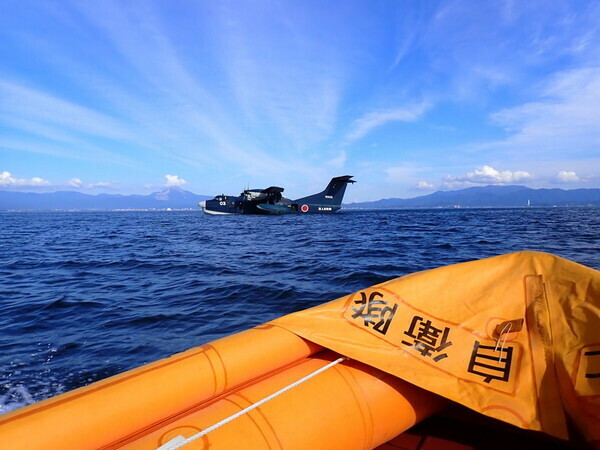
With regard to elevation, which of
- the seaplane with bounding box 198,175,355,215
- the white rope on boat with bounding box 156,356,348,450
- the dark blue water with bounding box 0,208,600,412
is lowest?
the dark blue water with bounding box 0,208,600,412

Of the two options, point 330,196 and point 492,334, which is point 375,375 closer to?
point 492,334

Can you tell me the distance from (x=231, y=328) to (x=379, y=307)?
3.63 m

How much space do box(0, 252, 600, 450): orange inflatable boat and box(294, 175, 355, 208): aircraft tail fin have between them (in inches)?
2220

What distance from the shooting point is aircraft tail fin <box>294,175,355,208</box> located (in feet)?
194

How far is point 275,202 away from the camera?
54.5m

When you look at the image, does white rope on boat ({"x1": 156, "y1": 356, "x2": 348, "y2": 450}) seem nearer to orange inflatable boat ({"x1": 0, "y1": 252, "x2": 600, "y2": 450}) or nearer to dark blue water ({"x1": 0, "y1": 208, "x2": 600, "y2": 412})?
orange inflatable boat ({"x1": 0, "y1": 252, "x2": 600, "y2": 450})

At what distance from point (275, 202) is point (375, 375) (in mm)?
52786

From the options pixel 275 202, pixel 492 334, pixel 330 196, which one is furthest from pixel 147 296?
pixel 330 196

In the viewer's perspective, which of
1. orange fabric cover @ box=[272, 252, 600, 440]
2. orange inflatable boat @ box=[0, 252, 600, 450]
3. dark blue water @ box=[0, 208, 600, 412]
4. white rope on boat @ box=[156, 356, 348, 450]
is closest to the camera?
white rope on boat @ box=[156, 356, 348, 450]

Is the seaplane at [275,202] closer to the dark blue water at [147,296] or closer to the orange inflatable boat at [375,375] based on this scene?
the dark blue water at [147,296]

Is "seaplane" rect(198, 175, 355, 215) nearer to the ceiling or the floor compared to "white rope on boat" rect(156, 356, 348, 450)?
nearer to the ceiling

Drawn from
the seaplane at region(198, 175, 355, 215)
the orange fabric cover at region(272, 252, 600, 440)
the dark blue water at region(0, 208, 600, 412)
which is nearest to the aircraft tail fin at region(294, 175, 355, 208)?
the seaplane at region(198, 175, 355, 215)

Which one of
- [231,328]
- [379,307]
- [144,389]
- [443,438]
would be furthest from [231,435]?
[231,328]

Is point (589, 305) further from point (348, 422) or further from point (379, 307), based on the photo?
point (348, 422)
